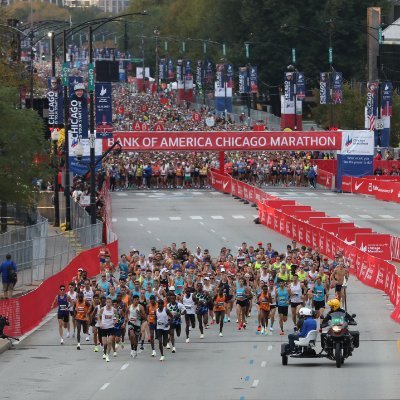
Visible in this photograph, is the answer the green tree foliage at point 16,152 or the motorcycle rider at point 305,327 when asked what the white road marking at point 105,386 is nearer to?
the motorcycle rider at point 305,327

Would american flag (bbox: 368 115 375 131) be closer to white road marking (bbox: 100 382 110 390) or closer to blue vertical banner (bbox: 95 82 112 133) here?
blue vertical banner (bbox: 95 82 112 133)

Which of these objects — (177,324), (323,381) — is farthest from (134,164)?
(323,381)

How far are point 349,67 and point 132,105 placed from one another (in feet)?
65.2

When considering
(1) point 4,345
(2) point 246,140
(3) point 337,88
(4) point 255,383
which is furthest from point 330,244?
(3) point 337,88

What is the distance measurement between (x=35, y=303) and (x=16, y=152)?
16554mm

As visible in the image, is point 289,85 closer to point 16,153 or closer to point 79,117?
point 79,117

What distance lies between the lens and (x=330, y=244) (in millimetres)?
55250

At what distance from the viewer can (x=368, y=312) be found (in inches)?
1692

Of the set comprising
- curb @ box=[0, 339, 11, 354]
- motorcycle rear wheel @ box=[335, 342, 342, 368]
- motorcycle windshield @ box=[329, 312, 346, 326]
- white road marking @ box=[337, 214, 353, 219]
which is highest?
motorcycle windshield @ box=[329, 312, 346, 326]

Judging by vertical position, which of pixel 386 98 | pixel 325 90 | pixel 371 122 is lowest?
pixel 371 122

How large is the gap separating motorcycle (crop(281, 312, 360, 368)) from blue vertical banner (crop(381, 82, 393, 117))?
6155cm

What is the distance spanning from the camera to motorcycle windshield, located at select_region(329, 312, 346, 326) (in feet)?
105

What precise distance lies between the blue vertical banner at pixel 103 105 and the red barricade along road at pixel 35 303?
13.6 metres

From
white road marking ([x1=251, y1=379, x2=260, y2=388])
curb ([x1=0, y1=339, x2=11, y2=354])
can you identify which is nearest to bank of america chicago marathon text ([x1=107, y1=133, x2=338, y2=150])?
curb ([x1=0, y1=339, x2=11, y2=354])
